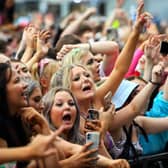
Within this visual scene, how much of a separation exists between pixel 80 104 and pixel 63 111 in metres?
0.61

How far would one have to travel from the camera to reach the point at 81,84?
5.73 m

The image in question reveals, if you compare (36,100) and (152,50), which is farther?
(152,50)

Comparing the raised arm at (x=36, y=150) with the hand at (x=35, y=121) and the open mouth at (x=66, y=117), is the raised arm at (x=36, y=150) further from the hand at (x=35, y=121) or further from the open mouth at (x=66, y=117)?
the open mouth at (x=66, y=117)

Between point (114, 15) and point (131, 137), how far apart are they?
224 inches

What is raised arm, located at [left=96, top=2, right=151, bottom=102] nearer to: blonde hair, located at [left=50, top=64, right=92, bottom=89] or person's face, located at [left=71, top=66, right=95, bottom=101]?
person's face, located at [left=71, top=66, right=95, bottom=101]

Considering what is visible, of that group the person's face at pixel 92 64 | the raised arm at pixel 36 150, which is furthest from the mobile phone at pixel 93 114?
the person's face at pixel 92 64

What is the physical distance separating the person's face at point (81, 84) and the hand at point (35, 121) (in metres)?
1.06

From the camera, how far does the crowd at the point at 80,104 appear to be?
14.7 feet

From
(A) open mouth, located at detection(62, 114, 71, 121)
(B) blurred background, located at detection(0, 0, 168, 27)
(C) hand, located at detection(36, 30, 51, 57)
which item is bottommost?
(B) blurred background, located at detection(0, 0, 168, 27)

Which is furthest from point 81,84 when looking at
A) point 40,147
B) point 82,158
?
point 40,147

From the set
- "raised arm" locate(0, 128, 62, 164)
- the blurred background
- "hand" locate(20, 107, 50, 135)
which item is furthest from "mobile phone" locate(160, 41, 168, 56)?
the blurred background

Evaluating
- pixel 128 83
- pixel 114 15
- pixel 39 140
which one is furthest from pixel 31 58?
pixel 114 15

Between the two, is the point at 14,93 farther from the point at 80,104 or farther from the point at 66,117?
the point at 80,104

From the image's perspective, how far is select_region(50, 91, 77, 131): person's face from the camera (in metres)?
5.15
